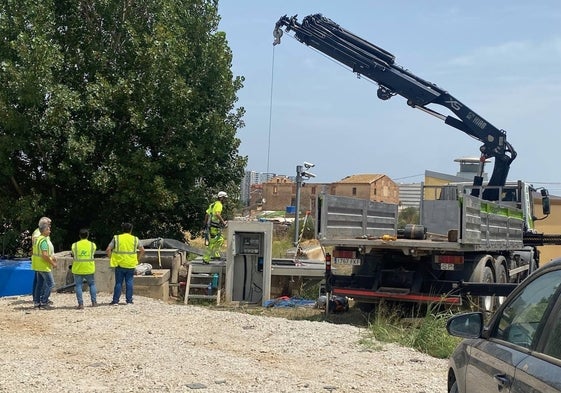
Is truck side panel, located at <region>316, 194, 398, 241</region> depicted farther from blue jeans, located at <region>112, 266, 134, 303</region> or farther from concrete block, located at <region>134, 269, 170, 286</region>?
concrete block, located at <region>134, 269, 170, 286</region>

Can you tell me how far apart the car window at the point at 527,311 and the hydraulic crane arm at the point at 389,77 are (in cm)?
1460

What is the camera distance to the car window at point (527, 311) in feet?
11.6

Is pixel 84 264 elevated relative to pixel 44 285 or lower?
elevated

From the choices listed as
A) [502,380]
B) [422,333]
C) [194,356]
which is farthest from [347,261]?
[502,380]

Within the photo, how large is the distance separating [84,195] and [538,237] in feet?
38.1

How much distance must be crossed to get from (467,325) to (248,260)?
34.4 feet

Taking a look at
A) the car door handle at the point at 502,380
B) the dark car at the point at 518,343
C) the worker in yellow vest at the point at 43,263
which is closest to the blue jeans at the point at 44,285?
the worker in yellow vest at the point at 43,263

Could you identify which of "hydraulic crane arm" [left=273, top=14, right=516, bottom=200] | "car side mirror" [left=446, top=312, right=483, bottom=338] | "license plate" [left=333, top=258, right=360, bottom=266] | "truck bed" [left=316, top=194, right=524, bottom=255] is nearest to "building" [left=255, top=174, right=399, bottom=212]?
"hydraulic crane arm" [left=273, top=14, right=516, bottom=200]

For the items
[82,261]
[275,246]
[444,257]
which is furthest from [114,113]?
[444,257]

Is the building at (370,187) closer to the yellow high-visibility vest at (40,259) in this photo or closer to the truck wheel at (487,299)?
the truck wheel at (487,299)

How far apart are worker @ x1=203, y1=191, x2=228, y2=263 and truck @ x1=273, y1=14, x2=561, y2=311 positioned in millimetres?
2851

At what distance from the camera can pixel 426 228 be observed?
14453 mm

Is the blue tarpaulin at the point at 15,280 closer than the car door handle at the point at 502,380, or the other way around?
the car door handle at the point at 502,380

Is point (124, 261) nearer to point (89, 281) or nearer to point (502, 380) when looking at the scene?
point (89, 281)
